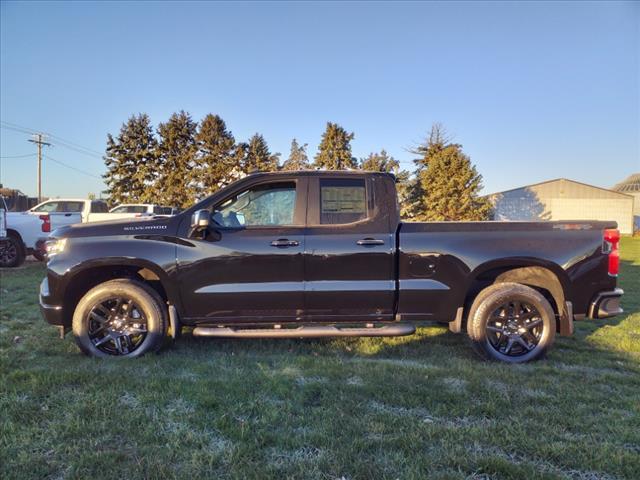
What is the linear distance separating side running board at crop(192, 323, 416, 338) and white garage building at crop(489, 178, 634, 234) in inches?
1646

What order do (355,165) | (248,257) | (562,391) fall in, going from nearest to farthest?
(562,391) → (248,257) → (355,165)

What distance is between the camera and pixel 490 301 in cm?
430

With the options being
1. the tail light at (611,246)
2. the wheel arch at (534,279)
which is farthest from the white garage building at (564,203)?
the wheel arch at (534,279)

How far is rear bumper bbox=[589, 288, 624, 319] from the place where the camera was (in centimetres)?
433

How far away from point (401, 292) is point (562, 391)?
1.56 m

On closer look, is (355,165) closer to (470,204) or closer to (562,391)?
(470,204)

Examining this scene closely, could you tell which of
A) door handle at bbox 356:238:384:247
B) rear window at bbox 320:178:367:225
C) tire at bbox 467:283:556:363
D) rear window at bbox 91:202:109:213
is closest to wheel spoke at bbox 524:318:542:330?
tire at bbox 467:283:556:363

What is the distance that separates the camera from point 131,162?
36.9 meters

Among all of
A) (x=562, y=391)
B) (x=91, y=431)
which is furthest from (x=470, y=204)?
(x=91, y=431)

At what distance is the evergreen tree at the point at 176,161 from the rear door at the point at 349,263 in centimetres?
3347

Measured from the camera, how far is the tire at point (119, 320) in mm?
4250

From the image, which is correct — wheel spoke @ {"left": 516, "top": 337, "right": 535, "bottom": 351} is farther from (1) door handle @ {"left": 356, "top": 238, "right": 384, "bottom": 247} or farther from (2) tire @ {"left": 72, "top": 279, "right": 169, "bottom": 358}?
(2) tire @ {"left": 72, "top": 279, "right": 169, "bottom": 358}

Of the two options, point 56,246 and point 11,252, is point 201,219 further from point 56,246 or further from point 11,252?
point 11,252

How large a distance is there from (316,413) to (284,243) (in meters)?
1.69
